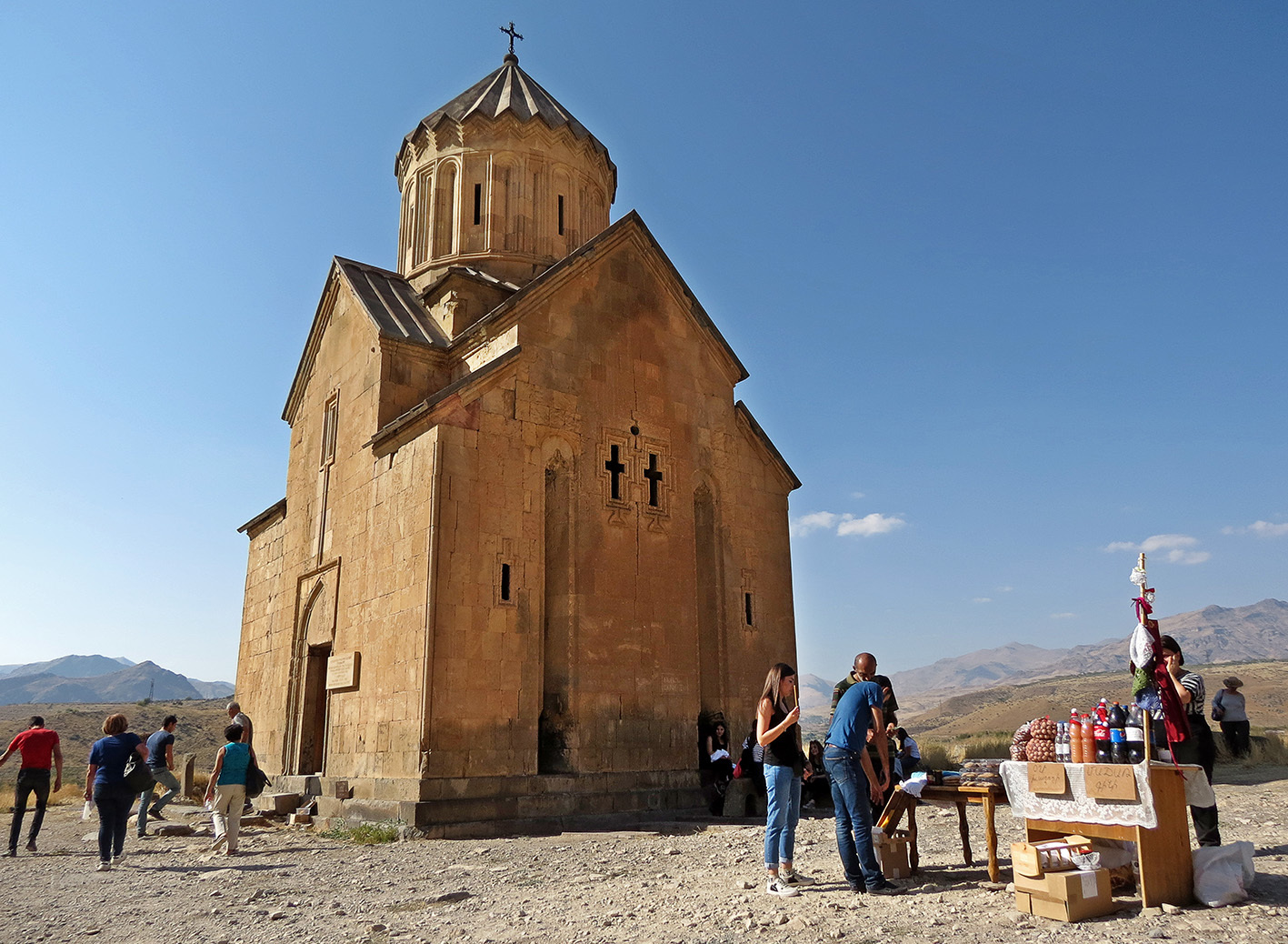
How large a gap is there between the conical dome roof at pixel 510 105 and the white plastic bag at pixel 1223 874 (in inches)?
588

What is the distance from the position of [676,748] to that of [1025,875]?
7.25 metres

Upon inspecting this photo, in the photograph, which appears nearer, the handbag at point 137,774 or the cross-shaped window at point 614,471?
the handbag at point 137,774

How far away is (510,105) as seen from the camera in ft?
53.5

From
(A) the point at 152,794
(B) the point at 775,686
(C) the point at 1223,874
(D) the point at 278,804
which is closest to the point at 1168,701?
(C) the point at 1223,874

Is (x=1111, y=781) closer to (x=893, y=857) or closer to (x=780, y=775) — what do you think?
(x=893, y=857)

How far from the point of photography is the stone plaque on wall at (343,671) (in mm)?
11500

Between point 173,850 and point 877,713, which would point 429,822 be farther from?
point 877,713

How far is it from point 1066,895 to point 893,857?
1.44m

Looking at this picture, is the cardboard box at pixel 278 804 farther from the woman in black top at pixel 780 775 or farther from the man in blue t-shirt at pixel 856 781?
the man in blue t-shirt at pixel 856 781

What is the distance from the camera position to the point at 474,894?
6297 millimetres

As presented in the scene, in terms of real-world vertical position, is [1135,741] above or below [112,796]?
above

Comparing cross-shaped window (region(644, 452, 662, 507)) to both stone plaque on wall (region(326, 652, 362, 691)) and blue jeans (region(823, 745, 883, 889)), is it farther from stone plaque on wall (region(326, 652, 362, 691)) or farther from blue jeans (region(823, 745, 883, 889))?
blue jeans (region(823, 745, 883, 889))

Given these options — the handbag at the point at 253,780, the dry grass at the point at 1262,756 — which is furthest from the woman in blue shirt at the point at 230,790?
the dry grass at the point at 1262,756

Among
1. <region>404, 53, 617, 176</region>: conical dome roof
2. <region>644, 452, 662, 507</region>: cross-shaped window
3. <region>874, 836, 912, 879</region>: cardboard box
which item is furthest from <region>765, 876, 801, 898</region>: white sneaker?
<region>404, 53, 617, 176</region>: conical dome roof
